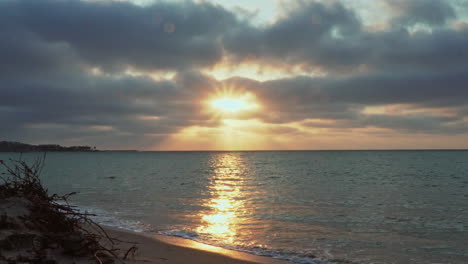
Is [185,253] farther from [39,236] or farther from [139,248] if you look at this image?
[39,236]

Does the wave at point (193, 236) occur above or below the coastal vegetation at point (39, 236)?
below

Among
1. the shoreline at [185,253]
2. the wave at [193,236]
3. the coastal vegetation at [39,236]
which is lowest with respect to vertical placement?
the wave at [193,236]

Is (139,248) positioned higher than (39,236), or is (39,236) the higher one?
(39,236)

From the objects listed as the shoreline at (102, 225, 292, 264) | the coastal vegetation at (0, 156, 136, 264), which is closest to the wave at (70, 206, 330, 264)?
the shoreline at (102, 225, 292, 264)

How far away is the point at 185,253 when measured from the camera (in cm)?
984

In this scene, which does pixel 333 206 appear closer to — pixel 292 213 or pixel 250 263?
pixel 292 213

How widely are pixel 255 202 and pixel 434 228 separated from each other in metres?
10.8

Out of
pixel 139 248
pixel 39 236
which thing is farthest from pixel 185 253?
pixel 39 236

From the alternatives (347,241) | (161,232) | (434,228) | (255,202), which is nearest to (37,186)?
(161,232)

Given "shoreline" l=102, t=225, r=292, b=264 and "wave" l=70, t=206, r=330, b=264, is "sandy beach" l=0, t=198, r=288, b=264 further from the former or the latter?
"wave" l=70, t=206, r=330, b=264

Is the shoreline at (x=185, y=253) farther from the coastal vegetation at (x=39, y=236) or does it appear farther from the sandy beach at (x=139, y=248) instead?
the coastal vegetation at (x=39, y=236)

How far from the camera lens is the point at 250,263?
9.23 meters

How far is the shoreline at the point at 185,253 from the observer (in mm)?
8953

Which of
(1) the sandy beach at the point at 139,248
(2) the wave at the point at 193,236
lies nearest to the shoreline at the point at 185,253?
(1) the sandy beach at the point at 139,248
